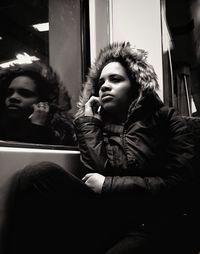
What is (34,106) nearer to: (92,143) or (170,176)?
(92,143)

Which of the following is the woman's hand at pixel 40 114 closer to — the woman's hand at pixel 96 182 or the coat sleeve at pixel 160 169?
the coat sleeve at pixel 160 169

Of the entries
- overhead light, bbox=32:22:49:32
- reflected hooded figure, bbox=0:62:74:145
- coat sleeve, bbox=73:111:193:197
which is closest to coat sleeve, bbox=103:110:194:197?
coat sleeve, bbox=73:111:193:197

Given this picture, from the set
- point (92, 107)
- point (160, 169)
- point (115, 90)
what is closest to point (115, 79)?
point (115, 90)

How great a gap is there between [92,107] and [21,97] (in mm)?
308

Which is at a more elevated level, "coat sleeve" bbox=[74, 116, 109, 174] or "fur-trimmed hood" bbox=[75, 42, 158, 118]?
"fur-trimmed hood" bbox=[75, 42, 158, 118]

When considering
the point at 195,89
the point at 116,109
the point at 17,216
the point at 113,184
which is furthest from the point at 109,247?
the point at 195,89

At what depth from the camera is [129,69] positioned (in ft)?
4.17

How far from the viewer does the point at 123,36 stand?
170 cm

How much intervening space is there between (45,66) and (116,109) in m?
0.40

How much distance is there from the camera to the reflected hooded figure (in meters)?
1.11

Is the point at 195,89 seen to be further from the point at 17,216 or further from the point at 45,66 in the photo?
the point at 17,216

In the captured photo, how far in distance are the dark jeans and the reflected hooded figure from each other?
0.22 metres

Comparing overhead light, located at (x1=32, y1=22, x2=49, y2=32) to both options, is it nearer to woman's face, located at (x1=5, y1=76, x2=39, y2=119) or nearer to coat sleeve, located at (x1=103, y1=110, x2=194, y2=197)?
woman's face, located at (x1=5, y1=76, x2=39, y2=119)

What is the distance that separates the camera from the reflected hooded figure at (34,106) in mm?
1110
